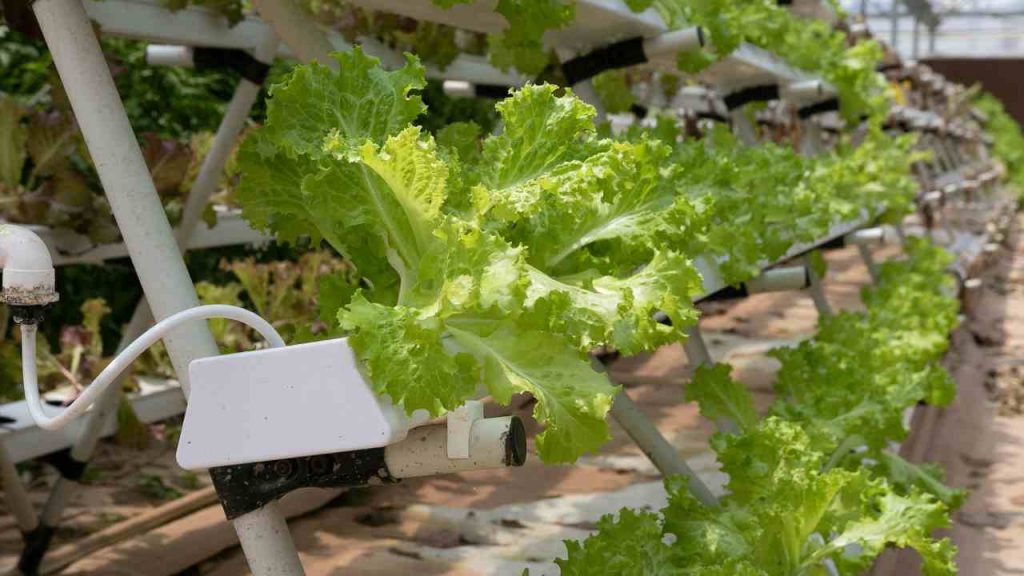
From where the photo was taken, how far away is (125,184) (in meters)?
1.15

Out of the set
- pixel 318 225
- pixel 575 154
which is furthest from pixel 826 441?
pixel 318 225

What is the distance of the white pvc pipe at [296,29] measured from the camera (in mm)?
1500

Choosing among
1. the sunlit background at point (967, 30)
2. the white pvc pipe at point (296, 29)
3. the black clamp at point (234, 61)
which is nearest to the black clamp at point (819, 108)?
the black clamp at point (234, 61)

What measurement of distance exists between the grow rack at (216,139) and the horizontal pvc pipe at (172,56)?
2 cm

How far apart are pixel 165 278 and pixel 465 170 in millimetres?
337

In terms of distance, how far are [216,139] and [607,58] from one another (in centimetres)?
77

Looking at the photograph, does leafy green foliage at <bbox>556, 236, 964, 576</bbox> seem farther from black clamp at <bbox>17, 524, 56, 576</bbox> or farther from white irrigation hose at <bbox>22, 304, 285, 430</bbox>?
black clamp at <bbox>17, 524, 56, 576</bbox>

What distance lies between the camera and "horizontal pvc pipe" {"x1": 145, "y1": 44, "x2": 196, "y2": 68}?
7.77ft

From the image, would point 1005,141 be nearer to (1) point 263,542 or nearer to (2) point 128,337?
(2) point 128,337

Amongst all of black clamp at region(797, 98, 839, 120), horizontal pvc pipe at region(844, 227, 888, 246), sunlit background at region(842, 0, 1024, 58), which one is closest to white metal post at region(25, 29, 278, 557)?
horizontal pvc pipe at region(844, 227, 888, 246)

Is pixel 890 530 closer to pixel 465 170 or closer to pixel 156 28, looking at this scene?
pixel 465 170

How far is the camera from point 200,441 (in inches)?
41.8

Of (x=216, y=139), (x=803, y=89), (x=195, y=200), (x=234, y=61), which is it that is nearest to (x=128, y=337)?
(x=195, y=200)

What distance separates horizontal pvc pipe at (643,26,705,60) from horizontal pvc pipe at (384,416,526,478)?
1.18 meters
